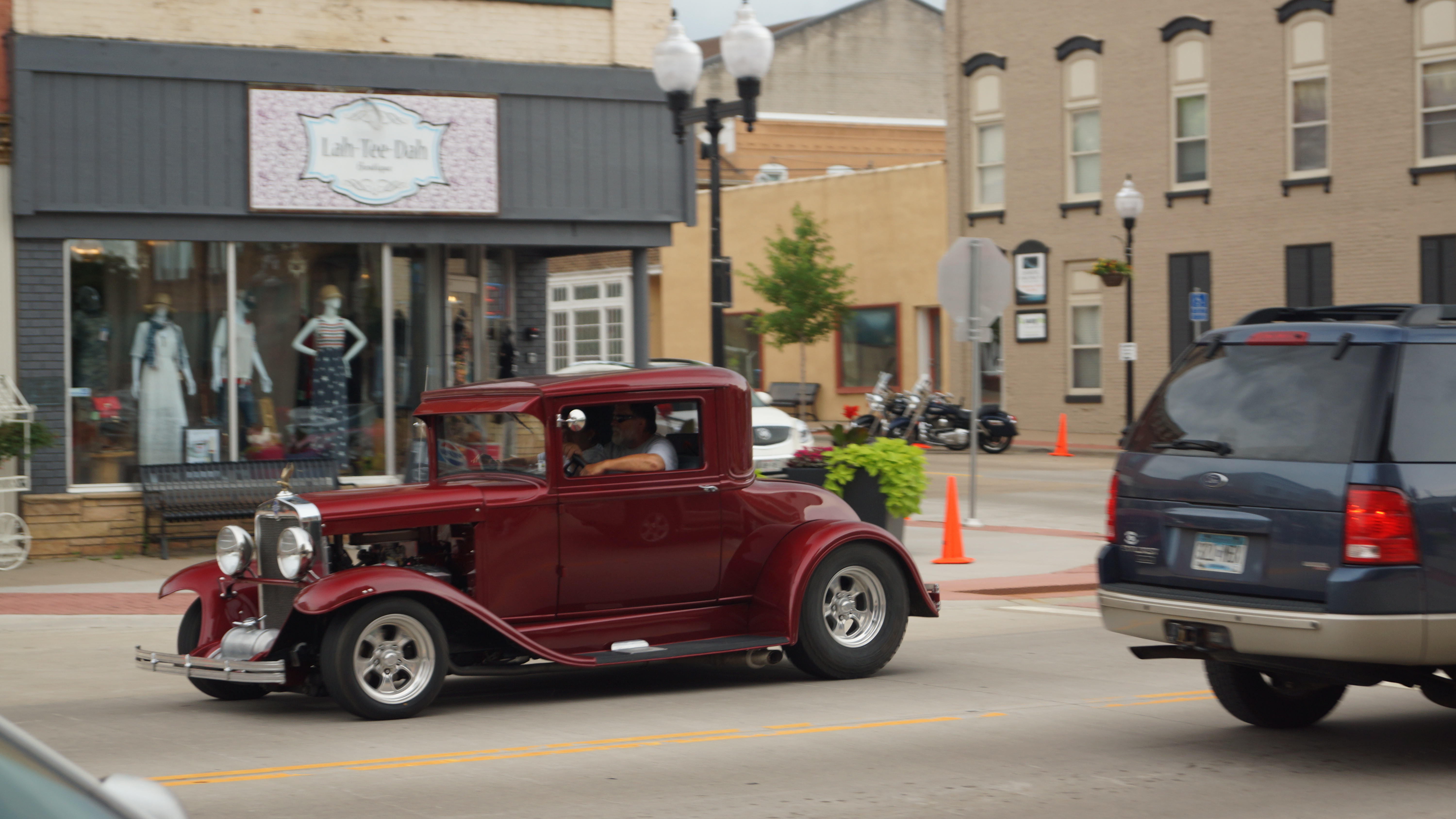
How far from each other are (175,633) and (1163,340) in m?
27.3

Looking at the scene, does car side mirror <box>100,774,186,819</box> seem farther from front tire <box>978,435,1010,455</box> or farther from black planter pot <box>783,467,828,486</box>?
front tire <box>978,435,1010,455</box>

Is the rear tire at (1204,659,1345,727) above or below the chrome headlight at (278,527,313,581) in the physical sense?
below

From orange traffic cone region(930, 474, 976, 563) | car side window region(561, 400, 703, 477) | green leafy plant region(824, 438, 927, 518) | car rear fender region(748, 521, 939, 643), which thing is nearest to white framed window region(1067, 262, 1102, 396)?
orange traffic cone region(930, 474, 976, 563)

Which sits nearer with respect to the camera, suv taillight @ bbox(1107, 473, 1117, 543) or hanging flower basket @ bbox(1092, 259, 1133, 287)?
suv taillight @ bbox(1107, 473, 1117, 543)

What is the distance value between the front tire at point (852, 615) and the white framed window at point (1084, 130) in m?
28.5

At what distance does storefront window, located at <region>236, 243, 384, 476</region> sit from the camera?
16.9 metres

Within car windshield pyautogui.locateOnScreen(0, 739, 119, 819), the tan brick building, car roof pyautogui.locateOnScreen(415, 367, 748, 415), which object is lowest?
car windshield pyautogui.locateOnScreen(0, 739, 119, 819)

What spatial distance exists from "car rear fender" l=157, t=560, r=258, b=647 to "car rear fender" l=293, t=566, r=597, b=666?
0.75 metres

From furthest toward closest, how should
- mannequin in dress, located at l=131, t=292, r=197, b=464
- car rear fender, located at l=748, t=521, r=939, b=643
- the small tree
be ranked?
the small tree → mannequin in dress, located at l=131, t=292, r=197, b=464 → car rear fender, located at l=748, t=521, r=939, b=643

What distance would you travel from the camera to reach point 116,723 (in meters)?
8.34

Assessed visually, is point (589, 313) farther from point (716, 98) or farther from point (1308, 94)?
point (716, 98)

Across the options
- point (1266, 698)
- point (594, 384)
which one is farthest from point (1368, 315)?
point (594, 384)

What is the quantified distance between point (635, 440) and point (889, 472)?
6.39 metres

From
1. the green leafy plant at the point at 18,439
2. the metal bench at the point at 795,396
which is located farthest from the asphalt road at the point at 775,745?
the metal bench at the point at 795,396
